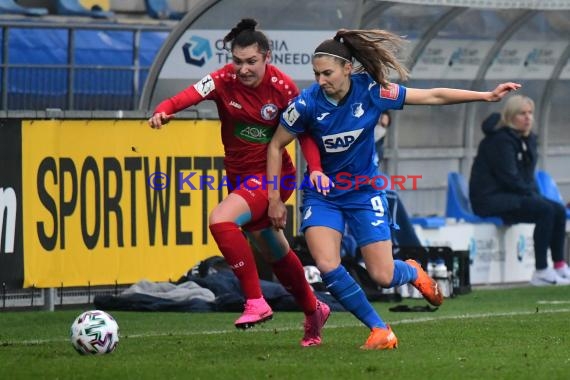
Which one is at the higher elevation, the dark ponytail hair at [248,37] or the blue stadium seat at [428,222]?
the dark ponytail hair at [248,37]

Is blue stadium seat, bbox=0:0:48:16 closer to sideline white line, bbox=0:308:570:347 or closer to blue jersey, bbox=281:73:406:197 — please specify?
sideline white line, bbox=0:308:570:347

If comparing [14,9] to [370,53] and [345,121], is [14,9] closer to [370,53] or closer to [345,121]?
[370,53]

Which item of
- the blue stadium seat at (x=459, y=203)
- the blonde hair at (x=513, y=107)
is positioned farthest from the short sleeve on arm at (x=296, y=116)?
the blue stadium seat at (x=459, y=203)

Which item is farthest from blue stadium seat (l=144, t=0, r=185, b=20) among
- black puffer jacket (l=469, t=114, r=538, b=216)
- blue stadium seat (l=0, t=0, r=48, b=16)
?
black puffer jacket (l=469, t=114, r=538, b=216)

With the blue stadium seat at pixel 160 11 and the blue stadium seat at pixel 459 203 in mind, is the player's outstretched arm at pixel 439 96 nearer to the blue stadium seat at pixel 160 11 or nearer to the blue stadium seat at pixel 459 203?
the blue stadium seat at pixel 459 203

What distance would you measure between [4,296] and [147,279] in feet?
4.60

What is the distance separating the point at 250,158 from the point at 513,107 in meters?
7.93

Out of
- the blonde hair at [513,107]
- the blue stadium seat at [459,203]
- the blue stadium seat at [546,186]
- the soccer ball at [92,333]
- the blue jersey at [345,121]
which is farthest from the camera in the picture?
the blue stadium seat at [546,186]

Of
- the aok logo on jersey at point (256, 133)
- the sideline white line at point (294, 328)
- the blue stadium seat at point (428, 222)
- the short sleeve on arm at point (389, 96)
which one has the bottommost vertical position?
the sideline white line at point (294, 328)

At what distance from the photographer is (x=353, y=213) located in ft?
31.6

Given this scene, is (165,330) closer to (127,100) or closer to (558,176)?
(127,100)

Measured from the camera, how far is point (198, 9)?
15.6 metres

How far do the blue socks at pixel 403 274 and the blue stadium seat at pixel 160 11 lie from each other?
18939mm

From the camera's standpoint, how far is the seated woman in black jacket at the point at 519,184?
57.3ft
